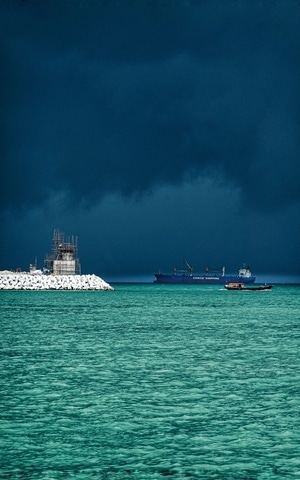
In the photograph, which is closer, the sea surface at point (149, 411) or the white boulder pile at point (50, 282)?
the sea surface at point (149, 411)

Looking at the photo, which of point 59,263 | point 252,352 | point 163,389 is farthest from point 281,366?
point 59,263

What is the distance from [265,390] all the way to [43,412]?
797cm

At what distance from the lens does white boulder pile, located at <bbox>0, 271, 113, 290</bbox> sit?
540ft

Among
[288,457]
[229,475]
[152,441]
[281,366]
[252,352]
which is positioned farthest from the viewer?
[252,352]

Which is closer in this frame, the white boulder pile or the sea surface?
the sea surface

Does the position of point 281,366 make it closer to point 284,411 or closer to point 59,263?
point 284,411

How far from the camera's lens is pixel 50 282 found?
16538 centimetres

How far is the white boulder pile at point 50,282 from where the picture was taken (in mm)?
164500

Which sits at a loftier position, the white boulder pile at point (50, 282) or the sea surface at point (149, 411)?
the white boulder pile at point (50, 282)

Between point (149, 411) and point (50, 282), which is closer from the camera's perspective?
point (149, 411)

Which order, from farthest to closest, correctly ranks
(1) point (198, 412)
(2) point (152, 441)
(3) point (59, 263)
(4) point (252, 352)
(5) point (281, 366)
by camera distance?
1. (3) point (59, 263)
2. (4) point (252, 352)
3. (5) point (281, 366)
4. (1) point (198, 412)
5. (2) point (152, 441)

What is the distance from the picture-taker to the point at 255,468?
42.7ft

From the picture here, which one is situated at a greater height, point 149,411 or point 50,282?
point 50,282

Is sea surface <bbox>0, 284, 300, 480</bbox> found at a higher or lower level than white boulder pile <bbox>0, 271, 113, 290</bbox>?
lower
